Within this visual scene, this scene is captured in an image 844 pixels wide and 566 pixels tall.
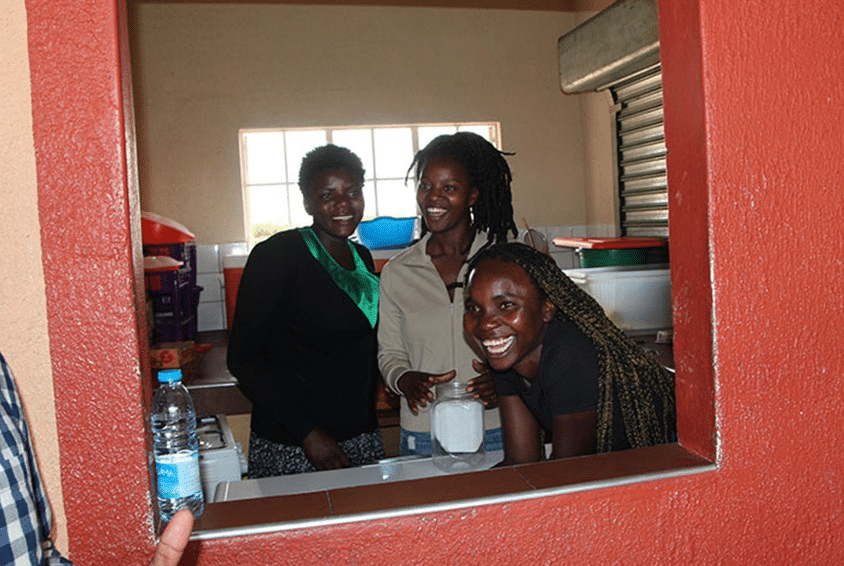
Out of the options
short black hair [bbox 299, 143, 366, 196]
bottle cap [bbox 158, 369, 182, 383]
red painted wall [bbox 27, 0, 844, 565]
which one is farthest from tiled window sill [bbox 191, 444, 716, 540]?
short black hair [bbox 299, 143, 366, 196]

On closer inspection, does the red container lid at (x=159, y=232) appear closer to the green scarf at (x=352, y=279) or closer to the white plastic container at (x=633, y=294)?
the green scarf at (x=352, y=279)

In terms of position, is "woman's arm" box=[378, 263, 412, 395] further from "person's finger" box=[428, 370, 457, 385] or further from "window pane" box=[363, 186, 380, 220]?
"window pane" box=[363, 186, 380, 220]

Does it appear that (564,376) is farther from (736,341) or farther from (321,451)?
(321,451)

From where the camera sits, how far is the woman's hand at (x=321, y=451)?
2.20 metres

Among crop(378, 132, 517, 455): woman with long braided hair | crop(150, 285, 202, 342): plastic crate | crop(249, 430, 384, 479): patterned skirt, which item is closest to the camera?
crop(378, 132, 517, 455): woman with long braided hair

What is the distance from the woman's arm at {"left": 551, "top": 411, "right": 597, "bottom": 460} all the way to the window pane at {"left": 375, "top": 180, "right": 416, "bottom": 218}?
376cm

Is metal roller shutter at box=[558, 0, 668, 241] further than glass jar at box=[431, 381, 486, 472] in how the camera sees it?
Yes

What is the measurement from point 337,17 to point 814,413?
4.33 meters

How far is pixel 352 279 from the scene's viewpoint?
240cm

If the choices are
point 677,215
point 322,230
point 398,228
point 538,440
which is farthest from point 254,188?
point 677,215

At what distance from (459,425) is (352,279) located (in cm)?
68

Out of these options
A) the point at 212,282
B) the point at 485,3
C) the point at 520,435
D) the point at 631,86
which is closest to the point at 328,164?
the point at 520,435

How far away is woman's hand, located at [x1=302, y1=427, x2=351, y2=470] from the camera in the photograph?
2.20 metres

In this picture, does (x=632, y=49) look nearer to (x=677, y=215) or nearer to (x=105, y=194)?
(x=677, y=215)
